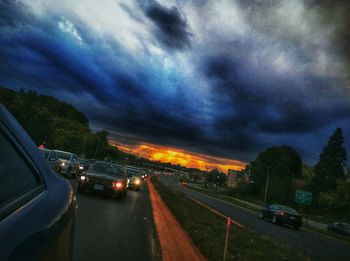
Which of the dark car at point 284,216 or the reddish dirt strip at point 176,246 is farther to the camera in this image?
the dark car at point 284,216

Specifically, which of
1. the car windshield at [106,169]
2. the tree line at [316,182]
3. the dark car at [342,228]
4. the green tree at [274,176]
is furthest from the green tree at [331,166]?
the car windshield at [106,169]

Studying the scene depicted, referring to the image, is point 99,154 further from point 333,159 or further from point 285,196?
point 333,159

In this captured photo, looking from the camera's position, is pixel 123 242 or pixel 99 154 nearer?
pixel 123 242

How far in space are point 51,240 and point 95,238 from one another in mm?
6464

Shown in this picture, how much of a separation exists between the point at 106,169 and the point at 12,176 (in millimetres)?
16751

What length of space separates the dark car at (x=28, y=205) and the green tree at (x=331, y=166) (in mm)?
83484

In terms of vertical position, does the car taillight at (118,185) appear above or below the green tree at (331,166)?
below

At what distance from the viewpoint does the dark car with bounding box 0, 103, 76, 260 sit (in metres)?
1.51

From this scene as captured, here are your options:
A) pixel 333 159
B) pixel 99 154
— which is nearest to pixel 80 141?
pixel 99 154

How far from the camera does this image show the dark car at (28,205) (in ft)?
4.96

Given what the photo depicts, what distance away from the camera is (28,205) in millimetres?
1820

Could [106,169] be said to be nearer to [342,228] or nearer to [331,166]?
[342,228]

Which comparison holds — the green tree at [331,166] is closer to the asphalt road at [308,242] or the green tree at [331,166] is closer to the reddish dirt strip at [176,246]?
the asphalt road at [308,242]

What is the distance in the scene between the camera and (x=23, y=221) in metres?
1.63
